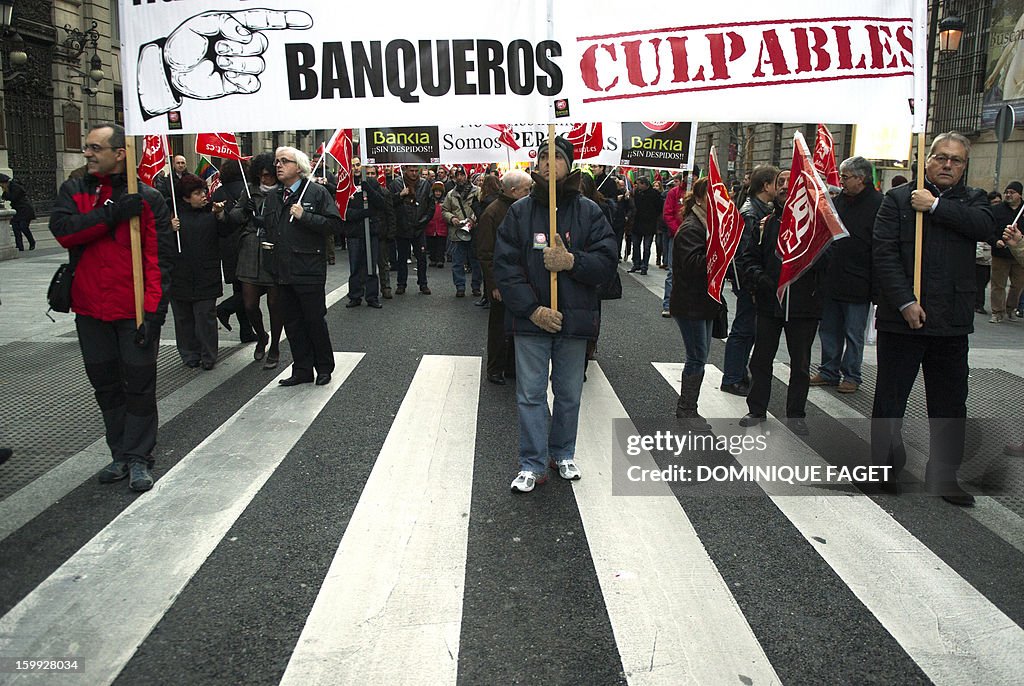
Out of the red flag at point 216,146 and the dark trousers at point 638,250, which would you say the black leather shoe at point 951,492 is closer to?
the red flag at point 216,146

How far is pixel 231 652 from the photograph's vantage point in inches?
132

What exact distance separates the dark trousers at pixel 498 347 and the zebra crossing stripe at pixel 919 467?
2613 millimetres

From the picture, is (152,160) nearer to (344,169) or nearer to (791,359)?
(344,169)

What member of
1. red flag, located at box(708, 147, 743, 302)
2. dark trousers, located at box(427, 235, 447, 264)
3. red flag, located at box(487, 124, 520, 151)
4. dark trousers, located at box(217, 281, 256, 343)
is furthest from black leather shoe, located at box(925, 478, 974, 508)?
dark trousers, located at box(427, 235, 447, 264)

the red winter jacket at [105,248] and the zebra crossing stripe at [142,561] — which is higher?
the red winter jacket at [105,248]

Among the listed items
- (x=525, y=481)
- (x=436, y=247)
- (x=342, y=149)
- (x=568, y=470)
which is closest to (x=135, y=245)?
(x=525, y=481)

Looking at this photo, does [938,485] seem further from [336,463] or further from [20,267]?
[20,267]

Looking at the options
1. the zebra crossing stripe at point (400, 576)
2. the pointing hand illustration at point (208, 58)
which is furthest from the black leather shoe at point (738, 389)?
the pointing hand illustration at point (208, 58)

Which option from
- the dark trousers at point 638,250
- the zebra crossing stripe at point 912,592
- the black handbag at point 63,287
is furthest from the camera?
the dark trousers at point 638,250

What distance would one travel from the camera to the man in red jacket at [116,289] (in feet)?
16.4

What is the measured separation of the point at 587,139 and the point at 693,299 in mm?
7933

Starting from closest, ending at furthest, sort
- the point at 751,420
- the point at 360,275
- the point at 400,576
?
the point at 400,576 < the point at 751,420 < the point at 360,275

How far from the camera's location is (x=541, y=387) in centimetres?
527

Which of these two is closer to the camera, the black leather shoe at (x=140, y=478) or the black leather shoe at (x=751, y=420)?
the black leather shoe at (x=140, y=478)
